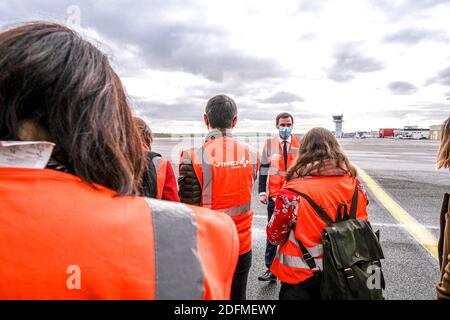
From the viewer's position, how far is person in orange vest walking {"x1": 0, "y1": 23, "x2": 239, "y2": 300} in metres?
0.66

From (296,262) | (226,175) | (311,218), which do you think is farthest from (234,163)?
(296,262)

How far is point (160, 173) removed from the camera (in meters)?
2.17

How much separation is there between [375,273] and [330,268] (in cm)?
32

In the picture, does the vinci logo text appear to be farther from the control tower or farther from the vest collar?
the control tower

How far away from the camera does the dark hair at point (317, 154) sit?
7.66ft

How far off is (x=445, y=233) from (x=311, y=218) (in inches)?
32.7

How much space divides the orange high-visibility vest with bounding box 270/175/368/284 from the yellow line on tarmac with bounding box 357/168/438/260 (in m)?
3.07

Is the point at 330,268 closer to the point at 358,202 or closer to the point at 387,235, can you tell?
the point at 358,202

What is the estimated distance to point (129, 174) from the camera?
84cm

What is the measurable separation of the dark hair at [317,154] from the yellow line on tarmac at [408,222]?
9.89 ft

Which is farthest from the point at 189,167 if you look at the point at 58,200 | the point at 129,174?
the point at 58,200

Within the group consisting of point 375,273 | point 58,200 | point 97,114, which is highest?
point 97,114

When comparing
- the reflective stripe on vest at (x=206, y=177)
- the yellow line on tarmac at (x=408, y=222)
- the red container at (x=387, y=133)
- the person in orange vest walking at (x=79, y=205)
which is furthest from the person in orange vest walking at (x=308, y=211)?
the red container at (x=387, y=133)

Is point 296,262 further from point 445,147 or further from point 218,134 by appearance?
point 445,147
